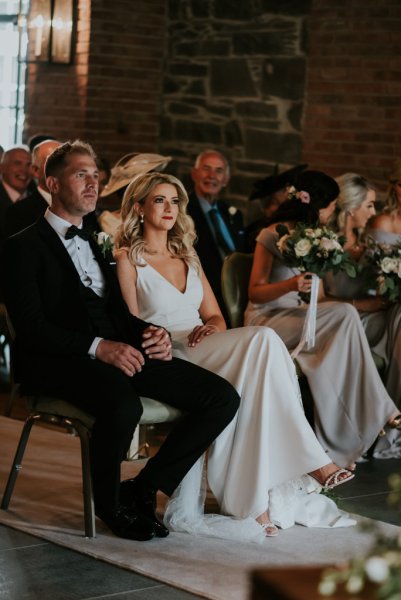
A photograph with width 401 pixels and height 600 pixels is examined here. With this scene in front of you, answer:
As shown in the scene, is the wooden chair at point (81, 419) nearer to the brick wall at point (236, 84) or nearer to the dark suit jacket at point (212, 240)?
the dark suit jacket at point (212, 240)

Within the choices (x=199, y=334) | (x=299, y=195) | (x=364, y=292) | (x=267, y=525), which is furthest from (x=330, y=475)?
(x=364, y=292)

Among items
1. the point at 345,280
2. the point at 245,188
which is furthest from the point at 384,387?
the point at 245,188

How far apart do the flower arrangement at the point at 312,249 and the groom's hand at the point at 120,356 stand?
65.9 inches

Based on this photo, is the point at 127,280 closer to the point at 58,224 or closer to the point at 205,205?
the point at 58,224

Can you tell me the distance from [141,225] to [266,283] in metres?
1.22

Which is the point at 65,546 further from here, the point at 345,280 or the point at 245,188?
the point at 245,188

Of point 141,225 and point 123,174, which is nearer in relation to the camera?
point 141,225

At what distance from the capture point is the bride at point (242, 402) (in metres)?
4.77

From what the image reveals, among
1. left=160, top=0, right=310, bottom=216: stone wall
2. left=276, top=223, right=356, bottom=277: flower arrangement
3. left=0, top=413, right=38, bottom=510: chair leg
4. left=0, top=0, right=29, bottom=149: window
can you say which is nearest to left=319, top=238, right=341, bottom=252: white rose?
left=276, top=223, right=356, bottom=277: flower arrangement

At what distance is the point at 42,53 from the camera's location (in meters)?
10.1

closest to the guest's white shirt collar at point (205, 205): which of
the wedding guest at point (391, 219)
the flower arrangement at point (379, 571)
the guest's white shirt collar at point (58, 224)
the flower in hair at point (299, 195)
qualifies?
the wedding guest at point (391, 219)

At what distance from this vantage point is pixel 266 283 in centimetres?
639

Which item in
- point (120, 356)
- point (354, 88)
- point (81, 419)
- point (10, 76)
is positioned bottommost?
point (81, 419)

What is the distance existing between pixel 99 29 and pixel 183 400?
5880mm
